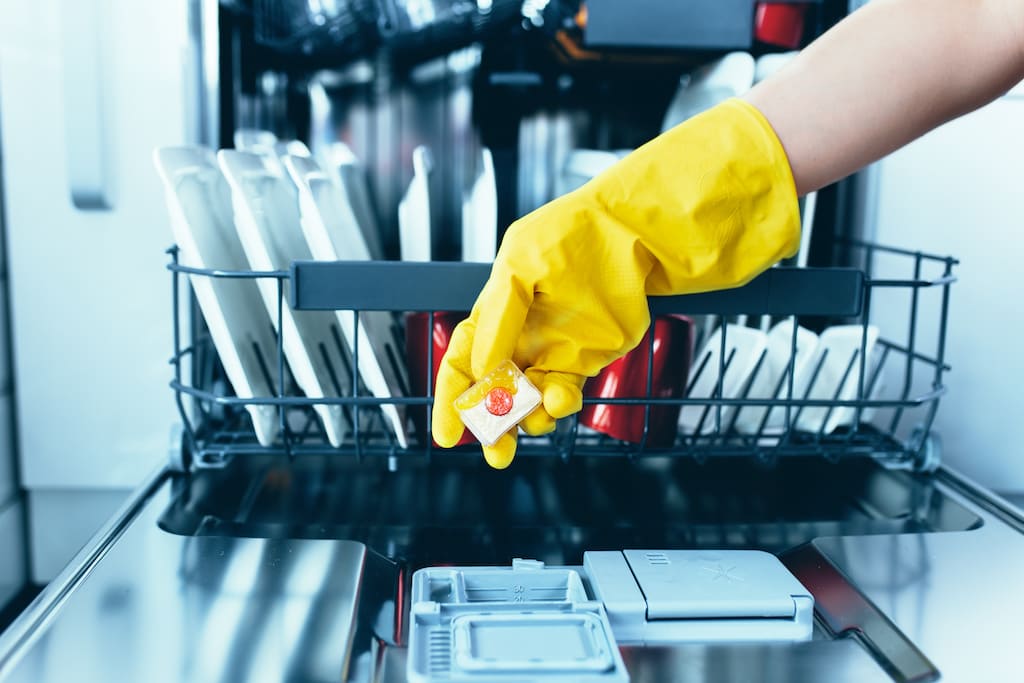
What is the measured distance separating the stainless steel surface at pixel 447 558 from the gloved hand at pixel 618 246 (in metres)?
0.14

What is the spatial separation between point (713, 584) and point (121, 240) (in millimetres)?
624

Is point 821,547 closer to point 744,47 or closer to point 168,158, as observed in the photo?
point 744,47

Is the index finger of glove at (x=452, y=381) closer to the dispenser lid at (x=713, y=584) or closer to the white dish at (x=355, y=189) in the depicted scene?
the dispenser lid at (x=713, y=584)

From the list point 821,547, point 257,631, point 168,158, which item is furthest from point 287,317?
point 821,547

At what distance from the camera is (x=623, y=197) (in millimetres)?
535

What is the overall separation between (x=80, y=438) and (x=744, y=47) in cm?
72

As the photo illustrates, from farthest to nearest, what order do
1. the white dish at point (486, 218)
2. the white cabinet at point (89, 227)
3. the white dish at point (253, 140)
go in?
1. the white dish at point (253, 140)
2. the white cabinet at point (89, 227)
3. the white dish at point (486, 218)

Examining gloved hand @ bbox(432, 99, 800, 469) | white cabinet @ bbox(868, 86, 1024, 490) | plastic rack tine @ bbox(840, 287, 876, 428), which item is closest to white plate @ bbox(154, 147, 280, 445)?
gloved hand @ bbox(432, 99, 800, 469)

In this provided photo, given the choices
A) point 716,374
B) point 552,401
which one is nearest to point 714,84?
point 716,374

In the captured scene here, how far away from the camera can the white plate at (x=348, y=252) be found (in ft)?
2.18

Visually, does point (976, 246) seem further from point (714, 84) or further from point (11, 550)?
point (11, 550)

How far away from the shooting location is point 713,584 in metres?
0.56

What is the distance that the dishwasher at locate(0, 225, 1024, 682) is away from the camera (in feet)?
1.62

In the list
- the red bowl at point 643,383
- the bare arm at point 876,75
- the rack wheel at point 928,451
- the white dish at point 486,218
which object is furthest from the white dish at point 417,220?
the rack wheel at point 928,451
